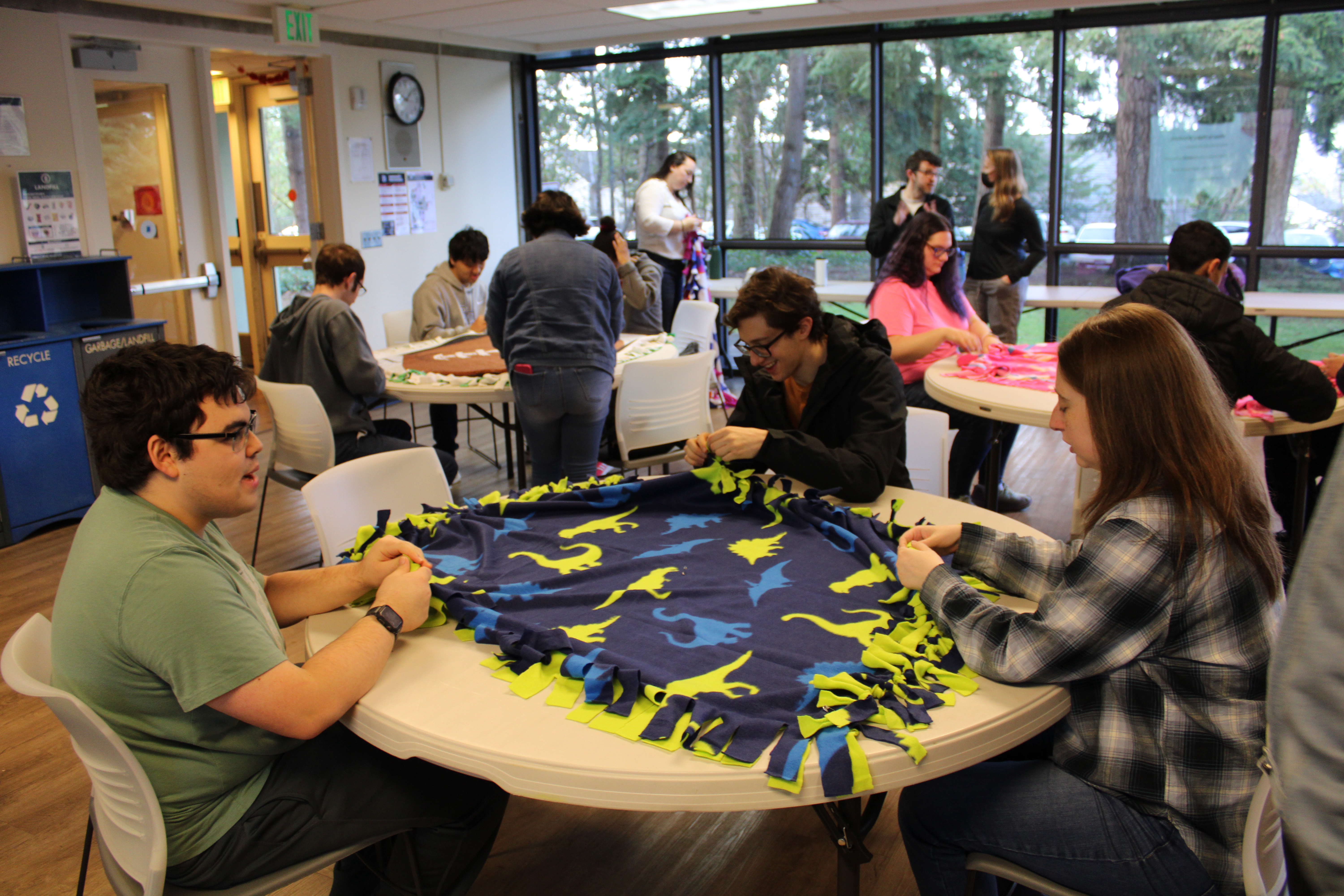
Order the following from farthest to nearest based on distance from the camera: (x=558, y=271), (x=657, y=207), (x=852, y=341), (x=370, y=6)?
1. (x=657, y=207)
2. (x=370, y=6)
3. (x=558, y=271)
4. (x=852, y=341)

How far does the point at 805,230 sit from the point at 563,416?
4.89 m

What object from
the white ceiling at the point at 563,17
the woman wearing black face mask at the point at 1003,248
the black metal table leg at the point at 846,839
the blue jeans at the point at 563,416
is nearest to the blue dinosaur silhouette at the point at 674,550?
the black metal table leg at the point at 846,839

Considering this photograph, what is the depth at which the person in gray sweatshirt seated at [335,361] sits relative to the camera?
3729 millimetres

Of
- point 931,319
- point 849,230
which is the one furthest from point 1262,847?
point 849,230

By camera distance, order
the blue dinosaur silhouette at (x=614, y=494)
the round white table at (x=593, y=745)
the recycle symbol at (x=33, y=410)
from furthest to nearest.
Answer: the recycle symbol at (x=33, y=410) → the blue dinosaur silhouette at (x=614, y=494) → the round white table at (x=593, y=745)

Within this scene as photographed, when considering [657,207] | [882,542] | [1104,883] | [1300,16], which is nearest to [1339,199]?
[1300,16]

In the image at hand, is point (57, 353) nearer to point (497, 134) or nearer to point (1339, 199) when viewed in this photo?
point (497, 134)

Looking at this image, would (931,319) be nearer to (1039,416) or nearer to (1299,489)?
(1039,416)

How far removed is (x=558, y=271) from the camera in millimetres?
3498

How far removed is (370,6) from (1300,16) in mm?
6016

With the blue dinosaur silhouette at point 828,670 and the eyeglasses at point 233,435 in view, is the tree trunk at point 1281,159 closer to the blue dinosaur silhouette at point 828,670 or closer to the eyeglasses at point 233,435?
the blue dinosaur silhouette at point 828,670

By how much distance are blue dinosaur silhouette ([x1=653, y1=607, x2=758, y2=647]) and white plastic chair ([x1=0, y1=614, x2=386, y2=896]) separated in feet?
1.88

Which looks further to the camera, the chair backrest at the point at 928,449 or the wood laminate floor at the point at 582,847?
the chair backrest at the point at 928,449

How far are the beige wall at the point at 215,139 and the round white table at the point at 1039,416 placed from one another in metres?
4.83
